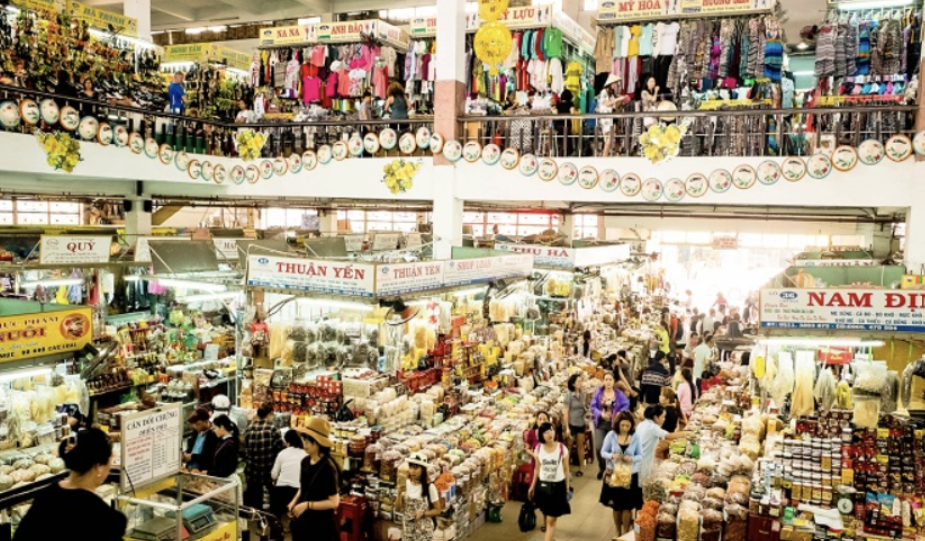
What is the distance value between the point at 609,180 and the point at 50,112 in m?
9.03

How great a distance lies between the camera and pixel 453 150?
12.5 meters

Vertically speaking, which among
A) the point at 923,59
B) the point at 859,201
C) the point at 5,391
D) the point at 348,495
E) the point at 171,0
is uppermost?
the point at 171,0

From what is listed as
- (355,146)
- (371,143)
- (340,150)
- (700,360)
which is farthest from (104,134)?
(700,360)

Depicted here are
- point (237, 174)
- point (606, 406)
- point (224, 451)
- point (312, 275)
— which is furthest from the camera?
point (237, 174)

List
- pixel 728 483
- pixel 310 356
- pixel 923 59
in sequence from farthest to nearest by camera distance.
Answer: pixel 923 59
pixel 310 356
pixel 728 483

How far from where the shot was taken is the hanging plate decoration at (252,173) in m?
14.7

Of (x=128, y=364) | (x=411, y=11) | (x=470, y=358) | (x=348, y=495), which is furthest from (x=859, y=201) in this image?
(x=411, y=11)

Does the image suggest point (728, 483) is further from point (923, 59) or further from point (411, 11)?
point (411, 11)

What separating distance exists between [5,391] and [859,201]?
1090 centimetres

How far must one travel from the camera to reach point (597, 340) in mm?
14531

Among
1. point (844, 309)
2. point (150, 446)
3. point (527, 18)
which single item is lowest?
point (150, 446)

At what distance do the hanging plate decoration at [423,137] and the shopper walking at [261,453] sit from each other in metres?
6.67

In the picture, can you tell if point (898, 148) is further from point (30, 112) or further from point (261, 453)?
point (30, 112)

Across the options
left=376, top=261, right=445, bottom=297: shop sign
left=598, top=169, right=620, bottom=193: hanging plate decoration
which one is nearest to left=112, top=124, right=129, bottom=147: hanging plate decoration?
left=376, top=261, right=445, bottom=297: shop sign
